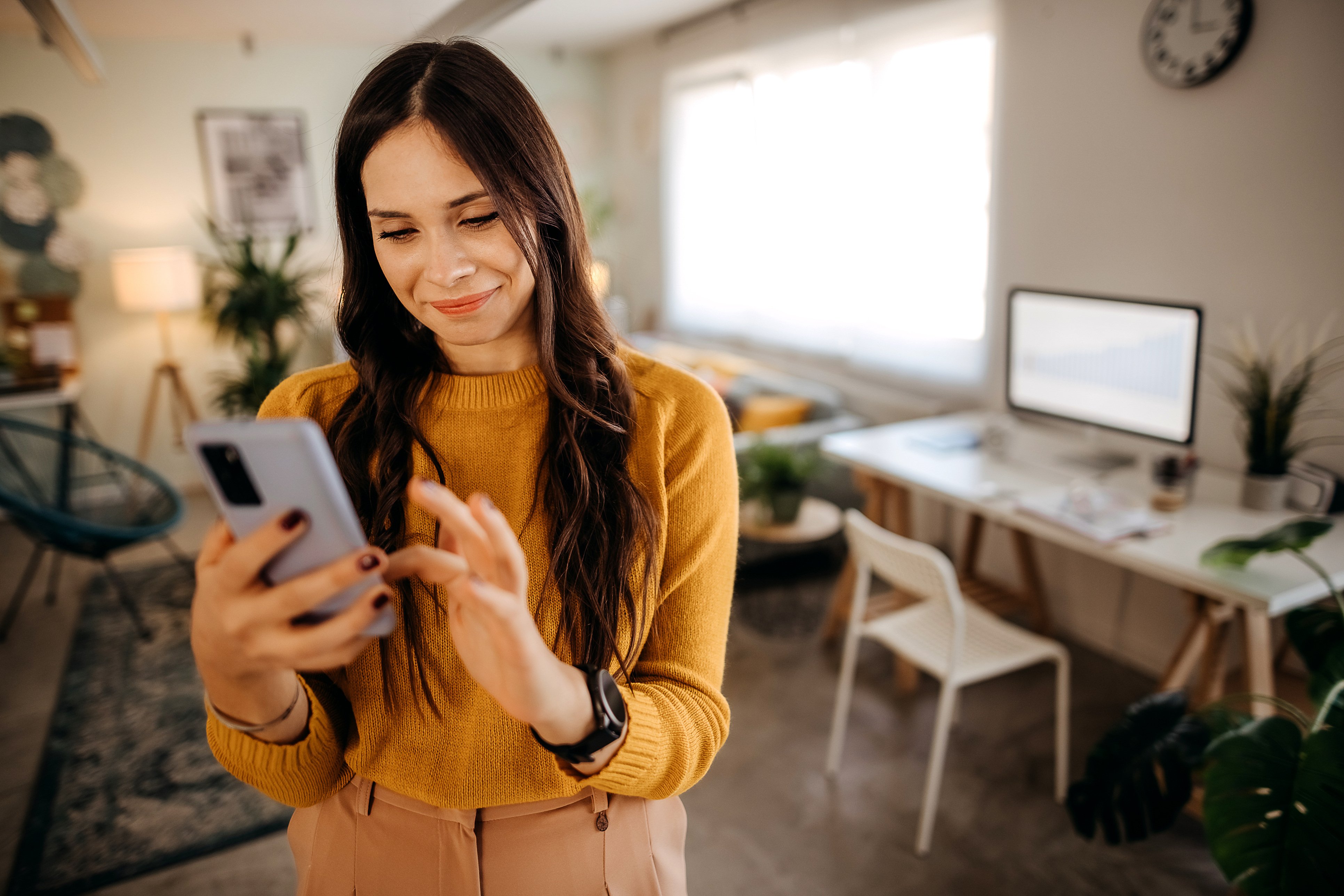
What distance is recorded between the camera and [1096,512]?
217 cm

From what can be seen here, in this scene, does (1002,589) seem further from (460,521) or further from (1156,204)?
(460,521)

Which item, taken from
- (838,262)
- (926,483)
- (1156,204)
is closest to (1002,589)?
(926,483)

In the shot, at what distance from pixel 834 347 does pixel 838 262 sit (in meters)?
0.42

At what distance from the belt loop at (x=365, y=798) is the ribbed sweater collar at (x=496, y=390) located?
1.31 feet

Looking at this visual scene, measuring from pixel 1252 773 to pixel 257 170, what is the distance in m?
5.41

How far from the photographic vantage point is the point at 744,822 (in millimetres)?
2156

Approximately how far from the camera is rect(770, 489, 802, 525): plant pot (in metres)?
3.10

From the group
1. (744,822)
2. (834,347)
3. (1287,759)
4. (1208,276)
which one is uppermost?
(1208,276)

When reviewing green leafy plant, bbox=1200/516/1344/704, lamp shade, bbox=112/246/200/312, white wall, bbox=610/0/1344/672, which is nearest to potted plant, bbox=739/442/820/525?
white wall, bbox=610/0/1344/672

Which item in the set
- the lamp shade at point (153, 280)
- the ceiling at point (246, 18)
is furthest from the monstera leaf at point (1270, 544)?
the lamp shade at point (153, 280)

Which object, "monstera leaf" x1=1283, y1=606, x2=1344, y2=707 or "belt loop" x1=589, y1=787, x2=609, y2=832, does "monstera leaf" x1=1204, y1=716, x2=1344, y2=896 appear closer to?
"monstera leaf" x1=1283, y1=606, x2=1344, y2=707

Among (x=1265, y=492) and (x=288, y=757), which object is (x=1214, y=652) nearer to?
(x=1265, y=492)

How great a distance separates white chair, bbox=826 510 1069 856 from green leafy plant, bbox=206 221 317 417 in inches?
138

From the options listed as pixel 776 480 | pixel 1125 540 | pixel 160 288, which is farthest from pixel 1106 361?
pixel 160 288
